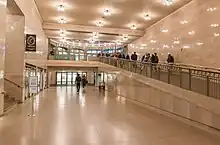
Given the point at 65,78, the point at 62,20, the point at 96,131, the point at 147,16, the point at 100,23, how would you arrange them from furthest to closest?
the point at 65,78, the point at 100,23, the point at 62,20, the point at 147,16, the point at 96,131

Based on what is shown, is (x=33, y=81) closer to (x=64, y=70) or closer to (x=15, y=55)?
(x=15, y=55)

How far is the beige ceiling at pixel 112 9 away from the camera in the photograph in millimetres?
16703

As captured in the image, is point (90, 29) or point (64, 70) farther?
point (64, 70)

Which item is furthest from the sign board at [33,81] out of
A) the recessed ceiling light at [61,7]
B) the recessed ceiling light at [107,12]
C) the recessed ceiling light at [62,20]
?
the recessed ceiling light at [62,20]

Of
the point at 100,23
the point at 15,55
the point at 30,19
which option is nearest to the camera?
the point at 15,55

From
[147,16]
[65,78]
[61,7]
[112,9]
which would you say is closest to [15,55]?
[61,7]

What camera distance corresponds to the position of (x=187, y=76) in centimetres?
1009

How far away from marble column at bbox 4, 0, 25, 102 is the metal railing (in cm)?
755

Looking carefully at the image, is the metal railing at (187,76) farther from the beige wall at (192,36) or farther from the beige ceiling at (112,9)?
the beige ceiling at (112,9)

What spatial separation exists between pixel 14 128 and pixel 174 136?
4.69 metres

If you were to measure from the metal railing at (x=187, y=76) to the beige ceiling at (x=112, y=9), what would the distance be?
4685 mm

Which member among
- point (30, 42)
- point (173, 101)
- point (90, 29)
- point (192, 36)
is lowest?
point (173, 101)

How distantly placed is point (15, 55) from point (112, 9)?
8759 mm

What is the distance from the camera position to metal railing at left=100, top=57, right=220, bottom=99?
28.4 feet
